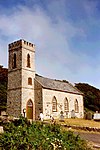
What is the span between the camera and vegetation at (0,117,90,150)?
404 inches

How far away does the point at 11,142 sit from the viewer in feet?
33.7

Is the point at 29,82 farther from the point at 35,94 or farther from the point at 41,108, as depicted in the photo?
the point at 41,108

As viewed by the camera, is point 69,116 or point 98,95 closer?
point 69,116

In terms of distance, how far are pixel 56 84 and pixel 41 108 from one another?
774 cm

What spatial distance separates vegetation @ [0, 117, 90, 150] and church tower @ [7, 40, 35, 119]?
23.4 meters

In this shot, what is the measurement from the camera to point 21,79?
121ft

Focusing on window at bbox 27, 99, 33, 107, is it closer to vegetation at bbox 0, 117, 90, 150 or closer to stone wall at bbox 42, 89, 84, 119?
stone wall at bbox 42, 89, 84, 119

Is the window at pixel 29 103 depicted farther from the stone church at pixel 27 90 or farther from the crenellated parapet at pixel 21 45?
the crenellated parapet at pixel 21 45

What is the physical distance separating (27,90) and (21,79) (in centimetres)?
191

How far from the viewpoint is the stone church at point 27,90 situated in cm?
3669

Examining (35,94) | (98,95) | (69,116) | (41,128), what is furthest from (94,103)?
→ (41,128)

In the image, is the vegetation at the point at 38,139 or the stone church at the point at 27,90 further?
the stone church at the point at 27,90

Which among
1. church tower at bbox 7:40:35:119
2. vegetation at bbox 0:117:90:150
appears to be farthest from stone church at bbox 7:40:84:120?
vegetation at bbox 0:117:90:150

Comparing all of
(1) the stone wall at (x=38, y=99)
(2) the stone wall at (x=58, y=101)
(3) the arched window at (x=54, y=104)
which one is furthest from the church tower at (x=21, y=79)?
(3) the arched window at (x=54, y=104)
